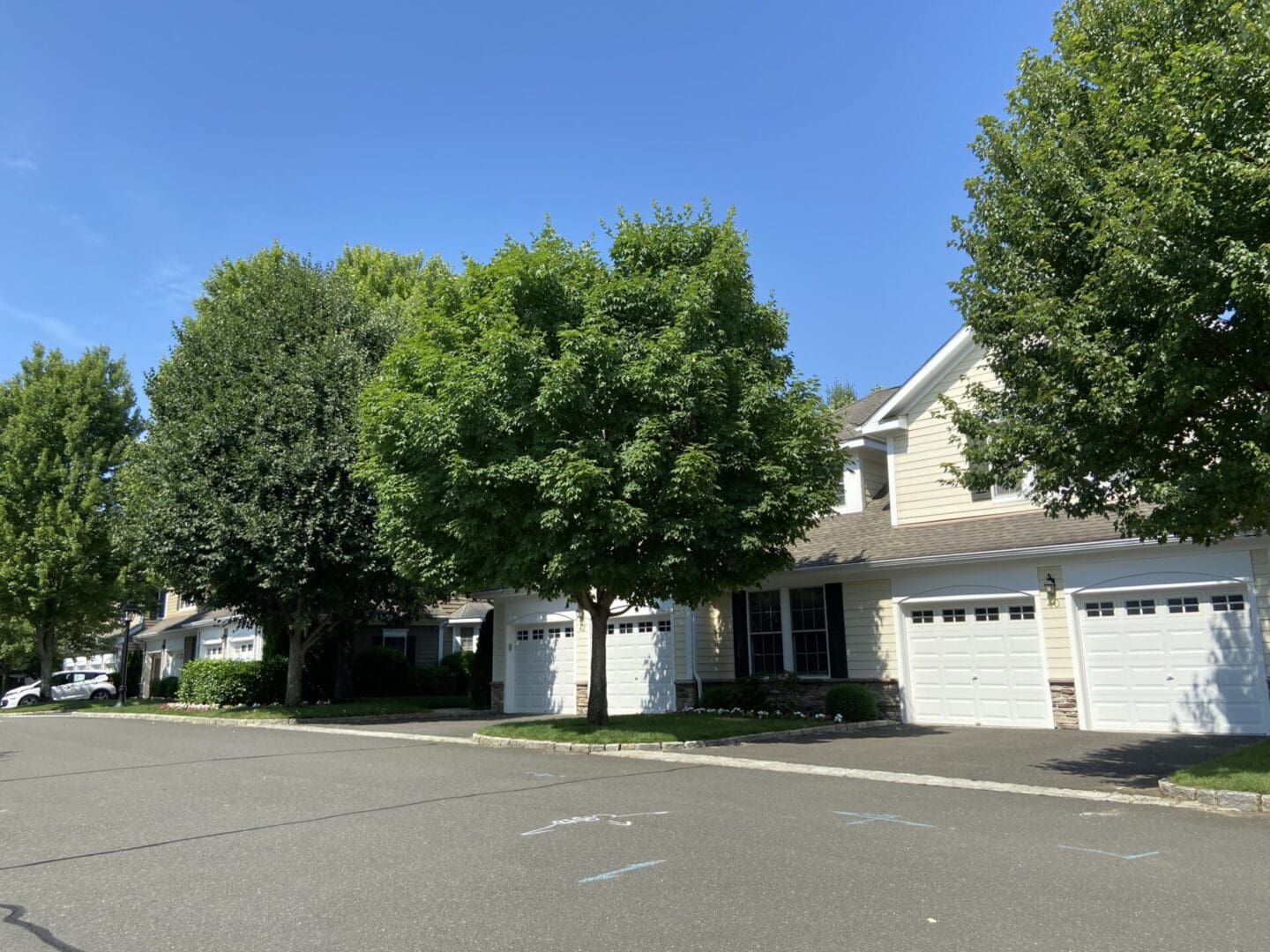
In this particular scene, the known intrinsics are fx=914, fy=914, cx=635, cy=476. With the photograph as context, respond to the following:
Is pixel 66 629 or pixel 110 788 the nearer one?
pixel 110 788

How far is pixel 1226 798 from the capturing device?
893 centimetres

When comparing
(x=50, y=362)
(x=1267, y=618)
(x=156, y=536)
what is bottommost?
(x=1267, y=618)

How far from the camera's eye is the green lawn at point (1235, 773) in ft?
29.6

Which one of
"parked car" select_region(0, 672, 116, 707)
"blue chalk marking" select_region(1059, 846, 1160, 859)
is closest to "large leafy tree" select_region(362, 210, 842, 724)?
"blue chalk marking" select_region(1059, 846, 1160, 859)

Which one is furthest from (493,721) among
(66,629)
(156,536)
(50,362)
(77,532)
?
(66,629)

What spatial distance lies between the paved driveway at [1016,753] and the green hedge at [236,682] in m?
17.6

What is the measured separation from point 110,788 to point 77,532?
23.9 metres

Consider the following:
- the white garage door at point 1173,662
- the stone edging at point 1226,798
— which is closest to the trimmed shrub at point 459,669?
the white garage door at point 1173,662

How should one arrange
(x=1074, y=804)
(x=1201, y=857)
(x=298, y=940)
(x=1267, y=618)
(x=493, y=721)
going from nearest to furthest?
(x=298, y=940) → (x=1201, y=857) → (x=1074, y=804) → (x=1267, y=618) → (x=493, y=721)

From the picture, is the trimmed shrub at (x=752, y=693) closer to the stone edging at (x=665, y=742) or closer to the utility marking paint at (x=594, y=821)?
the stone edging at (x=665, y=742)

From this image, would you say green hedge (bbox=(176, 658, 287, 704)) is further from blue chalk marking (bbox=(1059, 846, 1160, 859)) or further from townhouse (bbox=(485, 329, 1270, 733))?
blue chalk marking (bbox=(1059, 846, 1160, 859))

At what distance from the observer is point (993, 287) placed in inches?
427

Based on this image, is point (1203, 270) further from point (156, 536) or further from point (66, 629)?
point (66, 629)

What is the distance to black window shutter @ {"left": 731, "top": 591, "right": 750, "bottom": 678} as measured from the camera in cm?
1994
